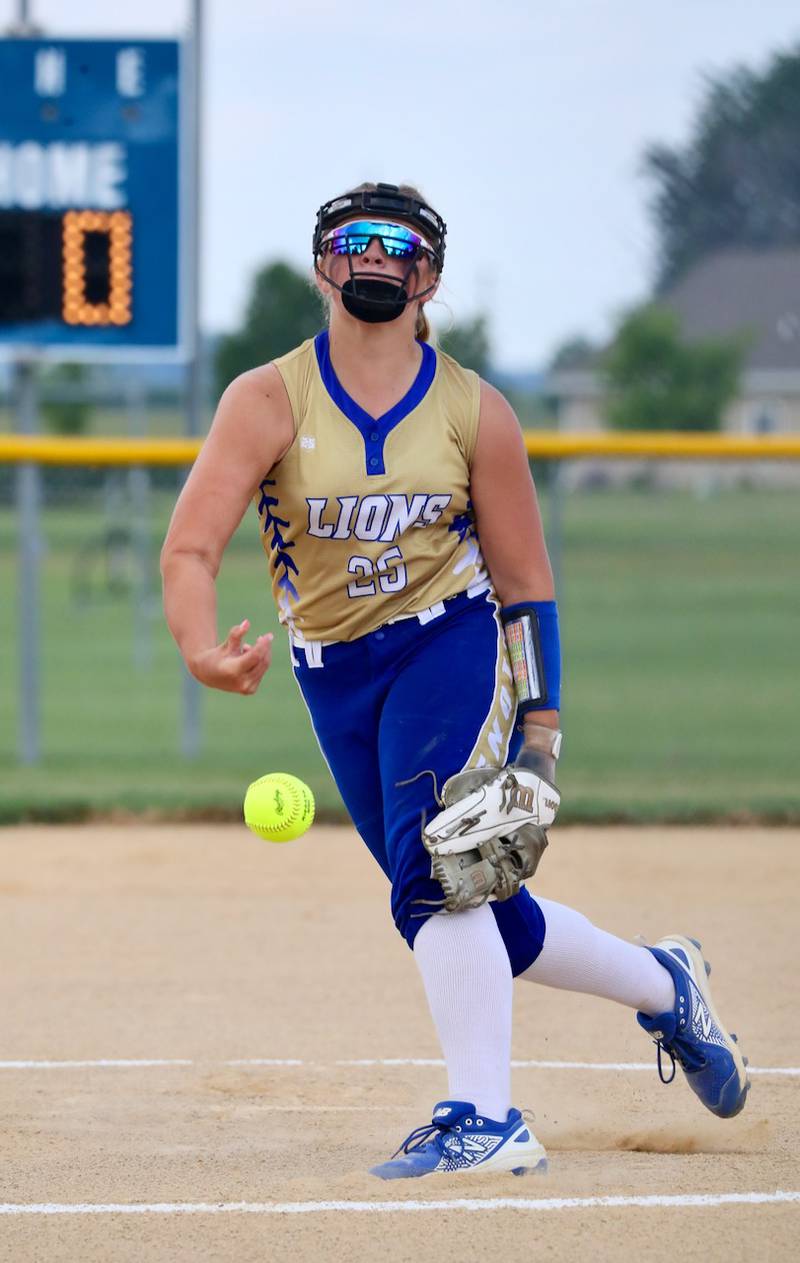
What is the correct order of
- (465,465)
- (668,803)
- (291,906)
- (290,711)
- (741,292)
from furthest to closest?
(741,292)
(290,711)
(668,803)
(291,906)
(465,465)

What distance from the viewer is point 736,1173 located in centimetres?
333

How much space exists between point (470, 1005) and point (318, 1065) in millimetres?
1178

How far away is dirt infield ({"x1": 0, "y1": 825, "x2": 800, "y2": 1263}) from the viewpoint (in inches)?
117

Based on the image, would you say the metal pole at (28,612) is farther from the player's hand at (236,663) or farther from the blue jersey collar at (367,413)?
the player's hand at (236,663)

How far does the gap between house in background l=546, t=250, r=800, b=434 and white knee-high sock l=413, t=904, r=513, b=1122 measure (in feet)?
89.9

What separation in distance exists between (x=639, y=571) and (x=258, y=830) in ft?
42.9

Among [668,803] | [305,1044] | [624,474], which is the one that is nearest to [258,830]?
[305,1044]

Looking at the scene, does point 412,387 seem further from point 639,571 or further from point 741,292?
point 741,292

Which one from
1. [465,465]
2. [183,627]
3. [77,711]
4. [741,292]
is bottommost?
[77,711]

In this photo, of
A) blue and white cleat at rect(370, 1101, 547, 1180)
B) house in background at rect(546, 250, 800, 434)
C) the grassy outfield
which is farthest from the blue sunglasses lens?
house in background at rect(546, 250, 800, 434)

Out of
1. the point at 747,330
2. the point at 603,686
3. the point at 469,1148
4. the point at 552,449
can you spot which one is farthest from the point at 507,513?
the point at 747,330

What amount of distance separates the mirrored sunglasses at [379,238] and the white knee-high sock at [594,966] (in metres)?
1.30

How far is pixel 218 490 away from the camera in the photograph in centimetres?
322

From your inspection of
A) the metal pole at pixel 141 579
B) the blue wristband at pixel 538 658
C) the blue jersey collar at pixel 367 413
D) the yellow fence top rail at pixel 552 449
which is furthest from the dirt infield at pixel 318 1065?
the metal pole at pixel 141 579
